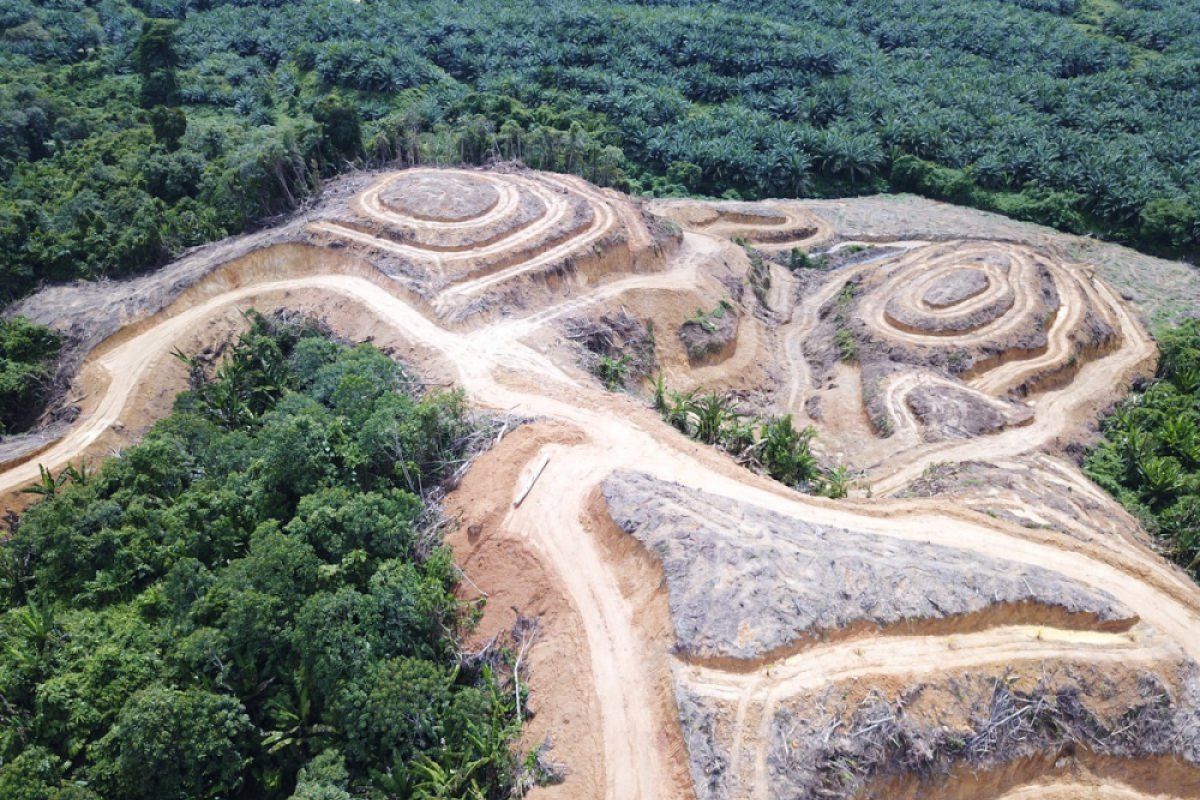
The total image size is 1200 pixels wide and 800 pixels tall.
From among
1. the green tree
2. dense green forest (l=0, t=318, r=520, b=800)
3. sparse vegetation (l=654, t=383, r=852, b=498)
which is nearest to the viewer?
the green tree

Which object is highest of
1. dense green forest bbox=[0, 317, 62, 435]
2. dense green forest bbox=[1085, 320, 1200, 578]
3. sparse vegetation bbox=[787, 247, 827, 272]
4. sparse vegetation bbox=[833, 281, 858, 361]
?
dense green forest bbox=[1085, 320, 1200, 578]

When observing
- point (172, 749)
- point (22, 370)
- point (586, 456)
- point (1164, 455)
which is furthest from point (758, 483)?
point (22, 370)

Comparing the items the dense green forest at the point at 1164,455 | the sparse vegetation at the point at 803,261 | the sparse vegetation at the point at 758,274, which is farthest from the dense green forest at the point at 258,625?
the sparse vegetation at the point at 803,261

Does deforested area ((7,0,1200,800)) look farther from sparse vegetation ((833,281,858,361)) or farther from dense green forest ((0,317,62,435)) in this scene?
sparse vegetation ((833,281,858,361))

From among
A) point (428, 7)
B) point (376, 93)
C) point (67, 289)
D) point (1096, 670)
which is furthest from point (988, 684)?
point (428, 7)

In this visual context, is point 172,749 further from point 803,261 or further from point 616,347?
point 803,261

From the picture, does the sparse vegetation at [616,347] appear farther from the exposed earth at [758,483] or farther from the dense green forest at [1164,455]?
the dense green forest at [1164,455]

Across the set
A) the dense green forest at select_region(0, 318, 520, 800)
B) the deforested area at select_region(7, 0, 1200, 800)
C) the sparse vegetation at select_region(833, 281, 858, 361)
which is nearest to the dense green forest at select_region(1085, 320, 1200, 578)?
the deforested area at select_region(7, 0, 1200, 800)

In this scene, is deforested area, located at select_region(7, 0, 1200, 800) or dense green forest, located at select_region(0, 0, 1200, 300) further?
dense green forest, located at select_region(0, 0, 1200, 300)
